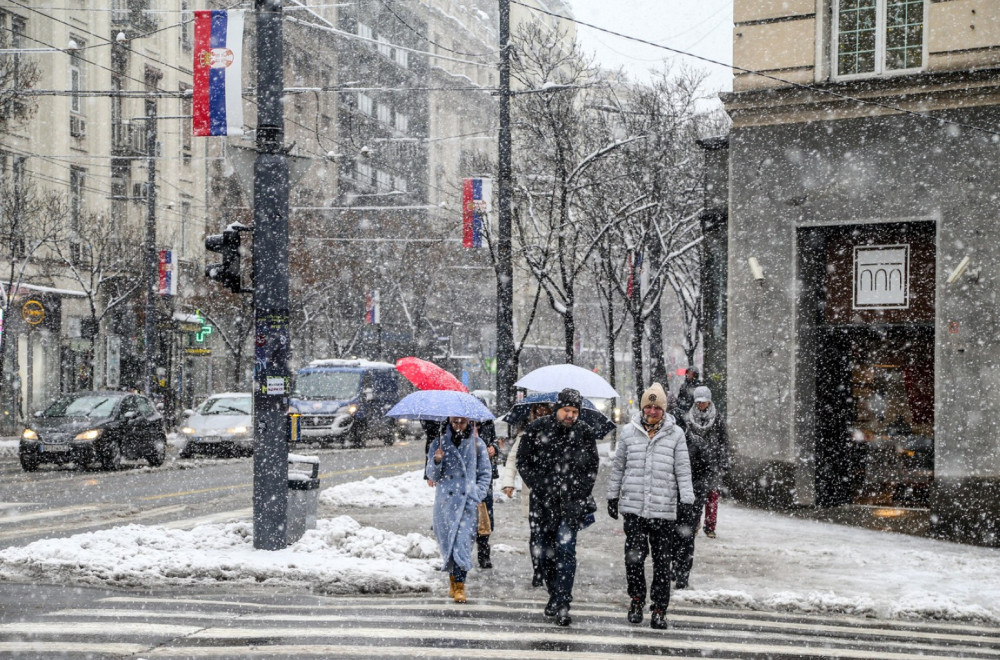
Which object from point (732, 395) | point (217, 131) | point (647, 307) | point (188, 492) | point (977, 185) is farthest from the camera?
point (647, 307)

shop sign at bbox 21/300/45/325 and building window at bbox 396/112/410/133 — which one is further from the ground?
building window at bbox 396/112/410/133

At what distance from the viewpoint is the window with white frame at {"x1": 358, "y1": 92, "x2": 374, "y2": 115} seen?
66.9 meters

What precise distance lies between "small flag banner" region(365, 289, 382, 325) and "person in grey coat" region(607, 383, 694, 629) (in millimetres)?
40394

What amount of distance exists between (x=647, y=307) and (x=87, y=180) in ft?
63.2

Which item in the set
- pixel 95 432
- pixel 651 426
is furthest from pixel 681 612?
pixel 95 432

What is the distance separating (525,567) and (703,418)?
309 cm

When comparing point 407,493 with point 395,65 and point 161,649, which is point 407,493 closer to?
point 161,649

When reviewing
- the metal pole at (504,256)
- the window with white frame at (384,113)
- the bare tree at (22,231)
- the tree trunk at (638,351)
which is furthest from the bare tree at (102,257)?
the window with white frame at (384,113)

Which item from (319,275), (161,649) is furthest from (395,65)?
(161,649)

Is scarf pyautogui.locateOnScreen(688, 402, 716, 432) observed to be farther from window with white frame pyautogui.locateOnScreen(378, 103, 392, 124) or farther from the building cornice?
window with white frame pyautogui.locateOnScreen(378, 103, 392, 124)

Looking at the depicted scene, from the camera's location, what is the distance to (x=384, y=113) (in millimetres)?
71625

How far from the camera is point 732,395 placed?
55.5ft

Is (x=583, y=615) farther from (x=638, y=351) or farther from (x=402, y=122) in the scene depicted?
(x=402, y=122)

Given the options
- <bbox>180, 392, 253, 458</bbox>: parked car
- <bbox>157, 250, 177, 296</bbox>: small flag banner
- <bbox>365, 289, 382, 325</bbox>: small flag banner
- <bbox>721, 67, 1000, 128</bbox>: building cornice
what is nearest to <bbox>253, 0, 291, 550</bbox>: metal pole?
<bbox>721, 67, 1000, 128</bbox>: building cornice
